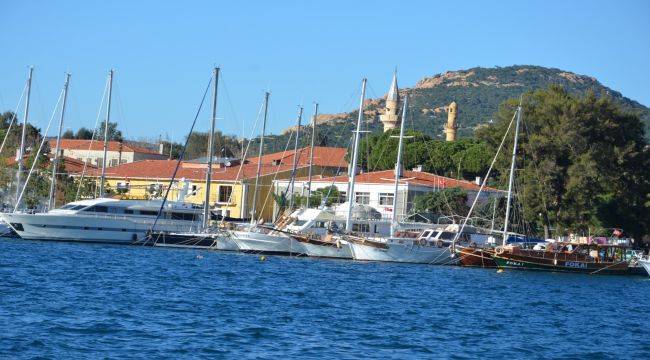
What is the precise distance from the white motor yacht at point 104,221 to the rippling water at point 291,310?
6425 millimetres

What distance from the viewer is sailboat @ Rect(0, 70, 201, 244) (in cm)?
6159

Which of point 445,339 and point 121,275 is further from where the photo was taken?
point 121,275

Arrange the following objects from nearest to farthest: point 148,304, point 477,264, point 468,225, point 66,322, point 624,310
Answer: point 66,322 → point 148,304 → point 624,310 → point 477,264 → point 468,225

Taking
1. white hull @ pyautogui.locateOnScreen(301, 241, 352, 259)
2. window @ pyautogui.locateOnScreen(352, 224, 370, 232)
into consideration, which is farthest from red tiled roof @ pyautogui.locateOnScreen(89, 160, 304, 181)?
white hull @ pyautogui.locateOnScreen(301, 241, 352, 259)

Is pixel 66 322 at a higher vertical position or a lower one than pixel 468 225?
lower

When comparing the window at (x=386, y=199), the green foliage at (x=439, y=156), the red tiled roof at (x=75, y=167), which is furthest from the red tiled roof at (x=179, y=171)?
the window at (x=386, y=199)

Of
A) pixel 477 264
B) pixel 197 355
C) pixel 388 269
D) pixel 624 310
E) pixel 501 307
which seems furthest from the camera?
pixel 477 264

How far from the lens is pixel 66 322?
28094 mm

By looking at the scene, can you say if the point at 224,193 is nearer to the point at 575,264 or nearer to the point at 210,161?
the point at 210,161

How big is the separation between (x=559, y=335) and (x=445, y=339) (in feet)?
16.1

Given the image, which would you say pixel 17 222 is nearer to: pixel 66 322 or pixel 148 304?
pixel 148 304

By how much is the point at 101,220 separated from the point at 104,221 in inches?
7.2

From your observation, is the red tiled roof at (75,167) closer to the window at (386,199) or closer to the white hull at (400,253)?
the window at (386,199)

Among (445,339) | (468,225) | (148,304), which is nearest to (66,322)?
(148,304)
